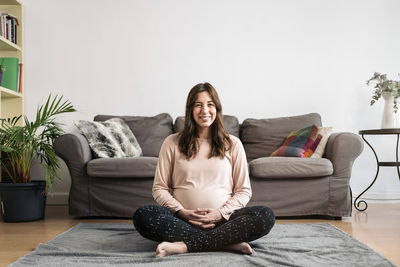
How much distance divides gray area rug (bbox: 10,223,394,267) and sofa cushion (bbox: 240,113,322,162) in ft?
3.80

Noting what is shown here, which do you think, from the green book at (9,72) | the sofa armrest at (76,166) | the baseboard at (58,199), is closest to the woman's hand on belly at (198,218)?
the sofa armrest at (76,166)

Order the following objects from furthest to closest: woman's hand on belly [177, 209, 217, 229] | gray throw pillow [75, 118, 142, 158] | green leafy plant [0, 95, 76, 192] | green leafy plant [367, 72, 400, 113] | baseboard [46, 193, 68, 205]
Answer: baseboard [46, 193, 68, 205]
green leafy plant [367, 72, 400, 113]
gray throw pillow [75, 118, 142, 158]
green leafy plant [0, 95, 76, 192]
woman's hand on belly [177, 209, 217, 229]

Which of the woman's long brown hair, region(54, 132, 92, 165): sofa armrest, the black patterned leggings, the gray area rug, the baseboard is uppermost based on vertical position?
the woman's long brown hair

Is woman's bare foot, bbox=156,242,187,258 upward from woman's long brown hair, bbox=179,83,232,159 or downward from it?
downward

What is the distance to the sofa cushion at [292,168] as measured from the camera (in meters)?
2.87

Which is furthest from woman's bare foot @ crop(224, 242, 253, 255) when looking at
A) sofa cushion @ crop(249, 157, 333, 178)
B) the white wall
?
the white wall

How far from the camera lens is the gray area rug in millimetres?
1736

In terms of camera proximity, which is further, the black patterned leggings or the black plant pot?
the black plant pot

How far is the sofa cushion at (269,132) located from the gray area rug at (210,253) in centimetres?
116

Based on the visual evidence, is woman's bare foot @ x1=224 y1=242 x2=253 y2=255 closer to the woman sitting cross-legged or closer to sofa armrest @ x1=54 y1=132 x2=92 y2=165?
the woman sitting cross-legged

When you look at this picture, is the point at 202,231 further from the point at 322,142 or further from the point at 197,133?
the point at 322,142

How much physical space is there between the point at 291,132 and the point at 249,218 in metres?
1.81

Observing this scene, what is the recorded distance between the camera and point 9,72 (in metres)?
3.61

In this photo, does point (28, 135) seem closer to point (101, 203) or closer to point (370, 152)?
point (101, 203)
